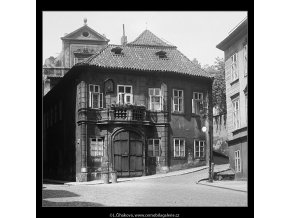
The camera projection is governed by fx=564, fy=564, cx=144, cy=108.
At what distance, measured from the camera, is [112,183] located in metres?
13.1

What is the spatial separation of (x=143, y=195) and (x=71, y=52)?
4.57 metres

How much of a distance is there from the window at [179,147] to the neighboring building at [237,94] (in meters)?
1.73

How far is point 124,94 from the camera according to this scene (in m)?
14.0

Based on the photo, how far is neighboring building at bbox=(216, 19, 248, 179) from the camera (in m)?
11.7

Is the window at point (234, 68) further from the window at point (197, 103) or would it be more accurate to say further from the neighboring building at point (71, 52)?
the neighboring building at point (71, 52)

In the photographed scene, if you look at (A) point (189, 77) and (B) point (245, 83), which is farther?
(A) point (189, 77)

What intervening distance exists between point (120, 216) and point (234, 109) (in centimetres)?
361

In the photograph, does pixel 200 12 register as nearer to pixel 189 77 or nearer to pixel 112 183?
pixel 189 77

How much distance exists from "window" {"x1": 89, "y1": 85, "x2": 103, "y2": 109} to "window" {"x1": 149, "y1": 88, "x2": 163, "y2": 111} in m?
1.25

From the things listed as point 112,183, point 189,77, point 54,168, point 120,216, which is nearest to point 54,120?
point 54,168

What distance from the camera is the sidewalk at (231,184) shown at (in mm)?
11383

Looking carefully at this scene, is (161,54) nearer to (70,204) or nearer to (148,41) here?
(148,41)

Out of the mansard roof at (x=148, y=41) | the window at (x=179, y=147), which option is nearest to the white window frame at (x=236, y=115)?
the mansard roof at (x=148, y=41)

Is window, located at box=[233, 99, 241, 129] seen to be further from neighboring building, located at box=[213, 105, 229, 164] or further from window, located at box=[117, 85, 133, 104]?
window, located at box=[117, 85, 133, 104]
